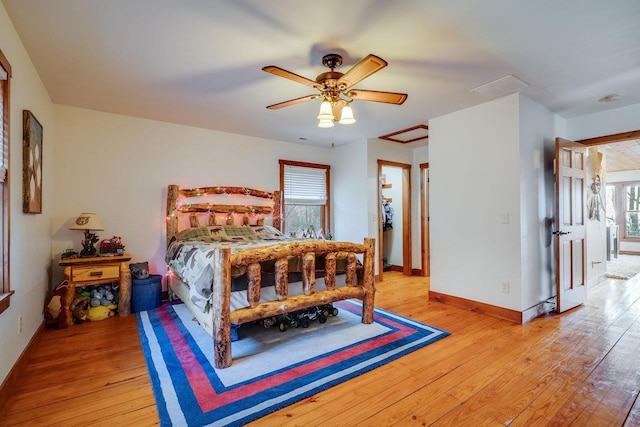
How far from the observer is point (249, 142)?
496 cm

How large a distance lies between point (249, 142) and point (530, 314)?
446 centimetres

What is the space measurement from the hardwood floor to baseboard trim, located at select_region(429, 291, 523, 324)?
0.55 feet

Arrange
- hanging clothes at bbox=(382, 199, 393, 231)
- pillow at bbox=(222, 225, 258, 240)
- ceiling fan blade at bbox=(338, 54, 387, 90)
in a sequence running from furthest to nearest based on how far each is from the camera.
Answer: hanging clothes at bbox=(382, 199, 393, 231)
pillow at bbox=(222, 225, 258, 240)
ceiling fan blade at bbox=(338, 54, 387, 90)

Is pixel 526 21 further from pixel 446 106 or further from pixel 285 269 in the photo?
pixel 285 269

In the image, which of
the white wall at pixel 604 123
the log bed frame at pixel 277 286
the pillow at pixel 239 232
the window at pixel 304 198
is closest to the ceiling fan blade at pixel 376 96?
the log bed frame at pixel 277 286

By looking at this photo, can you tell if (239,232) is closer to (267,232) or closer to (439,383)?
(267,232)

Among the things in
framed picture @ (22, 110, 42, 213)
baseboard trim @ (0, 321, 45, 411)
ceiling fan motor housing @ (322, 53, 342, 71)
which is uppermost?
ceiling fan motor housing @ (322, 53, 342, 71)

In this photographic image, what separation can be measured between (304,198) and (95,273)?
128 inches

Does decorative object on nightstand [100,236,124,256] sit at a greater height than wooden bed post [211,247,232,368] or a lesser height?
greater

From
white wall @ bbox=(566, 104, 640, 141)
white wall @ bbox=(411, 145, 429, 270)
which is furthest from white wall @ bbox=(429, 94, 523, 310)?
white wall @ bbox=(411, 145, 429, 270)

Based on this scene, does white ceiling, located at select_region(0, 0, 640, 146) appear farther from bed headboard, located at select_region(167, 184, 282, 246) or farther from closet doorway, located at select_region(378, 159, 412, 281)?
closet doorway, located at select_region(378, 159, 412, 281)

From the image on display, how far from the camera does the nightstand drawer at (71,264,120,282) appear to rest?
328 centimetres

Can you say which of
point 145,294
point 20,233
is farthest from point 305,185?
point 20,233

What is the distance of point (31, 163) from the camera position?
257cm
